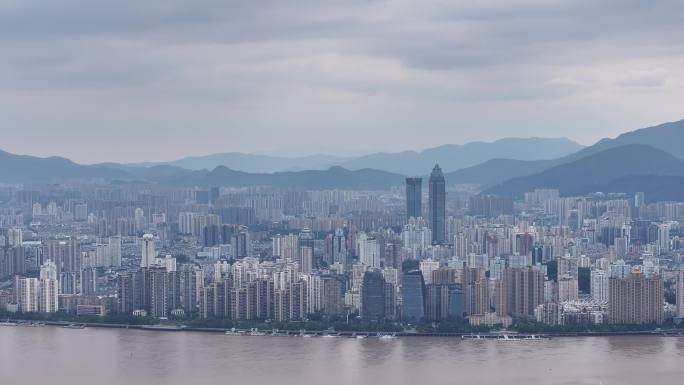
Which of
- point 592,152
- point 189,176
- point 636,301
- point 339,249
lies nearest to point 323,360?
point 636,301

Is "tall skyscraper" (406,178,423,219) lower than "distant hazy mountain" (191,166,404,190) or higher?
lower

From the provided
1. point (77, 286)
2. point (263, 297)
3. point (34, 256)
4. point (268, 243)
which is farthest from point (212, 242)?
point (263, 297)

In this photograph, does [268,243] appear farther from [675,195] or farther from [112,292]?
[675,195]

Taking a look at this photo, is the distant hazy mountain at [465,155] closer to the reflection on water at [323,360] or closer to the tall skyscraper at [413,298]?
the tall skyscraper at [413,298]

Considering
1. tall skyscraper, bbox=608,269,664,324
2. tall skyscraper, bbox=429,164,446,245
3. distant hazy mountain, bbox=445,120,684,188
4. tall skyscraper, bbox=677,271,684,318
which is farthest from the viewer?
distant hazy mountain, bbox=445,120,684,188

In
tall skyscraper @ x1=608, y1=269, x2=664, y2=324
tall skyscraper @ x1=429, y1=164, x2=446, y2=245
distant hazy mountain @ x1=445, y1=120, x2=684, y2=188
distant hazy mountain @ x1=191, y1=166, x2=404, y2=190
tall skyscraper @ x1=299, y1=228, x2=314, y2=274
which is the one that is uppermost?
distant hazy mountain @ x1=445, y1=120, x2=684, y2=188

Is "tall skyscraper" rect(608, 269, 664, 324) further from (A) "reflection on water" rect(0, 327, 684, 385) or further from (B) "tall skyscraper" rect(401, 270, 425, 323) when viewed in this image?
(B) "tall skyscraper" rect(401, 270, 425, 323)

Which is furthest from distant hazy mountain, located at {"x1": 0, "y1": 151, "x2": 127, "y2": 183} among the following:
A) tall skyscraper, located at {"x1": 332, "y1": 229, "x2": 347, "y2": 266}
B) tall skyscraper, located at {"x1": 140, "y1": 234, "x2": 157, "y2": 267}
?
tall skyscraper, located at {"x1": 140, "y1": 234, "x2": 157, "y2": 267}
